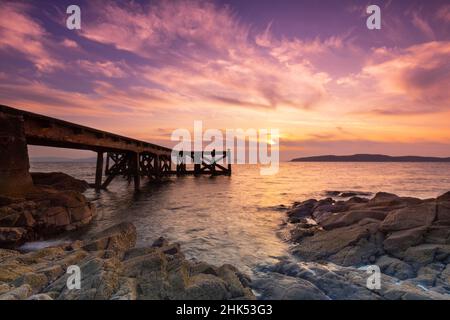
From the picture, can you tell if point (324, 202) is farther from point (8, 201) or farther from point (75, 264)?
point (8, 201)

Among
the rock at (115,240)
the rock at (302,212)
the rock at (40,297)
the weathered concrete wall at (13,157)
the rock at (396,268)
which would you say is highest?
the weathered concrete wall at (13,157)

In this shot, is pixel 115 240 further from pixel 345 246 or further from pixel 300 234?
pixel 345 246

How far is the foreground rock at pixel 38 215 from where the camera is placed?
7332mm

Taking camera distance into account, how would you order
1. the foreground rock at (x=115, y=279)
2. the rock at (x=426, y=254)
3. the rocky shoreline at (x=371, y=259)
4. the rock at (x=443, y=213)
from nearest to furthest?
the foreground rock at (x=115, y=279)
the rocky shoreline at (x=371, y=259)
the rock at (x=426, y=254)
the rock at (x=443, y=213)

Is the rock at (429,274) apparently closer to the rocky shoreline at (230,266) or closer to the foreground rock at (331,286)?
the rocky shoreline at (230,266)

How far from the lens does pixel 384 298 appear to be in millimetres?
4109

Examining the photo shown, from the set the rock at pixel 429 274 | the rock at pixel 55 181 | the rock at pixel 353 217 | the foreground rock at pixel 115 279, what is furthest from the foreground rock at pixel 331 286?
the rock at pixel 55 181

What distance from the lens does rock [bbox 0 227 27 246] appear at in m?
7.05

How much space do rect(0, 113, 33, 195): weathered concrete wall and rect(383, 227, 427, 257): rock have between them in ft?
34.1

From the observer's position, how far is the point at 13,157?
27.8 ft

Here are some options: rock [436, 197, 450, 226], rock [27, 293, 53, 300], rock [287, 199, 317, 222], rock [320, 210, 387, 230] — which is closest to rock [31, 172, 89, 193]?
rock [287, 199, 317, 222]

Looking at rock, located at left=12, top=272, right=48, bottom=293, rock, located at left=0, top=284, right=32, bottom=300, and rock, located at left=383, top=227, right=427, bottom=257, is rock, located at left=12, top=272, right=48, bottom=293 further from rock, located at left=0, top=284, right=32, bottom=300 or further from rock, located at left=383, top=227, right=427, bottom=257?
rock, located at left=383, top=227, right=427, bottom=257

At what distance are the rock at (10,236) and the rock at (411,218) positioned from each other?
31.1 feet
